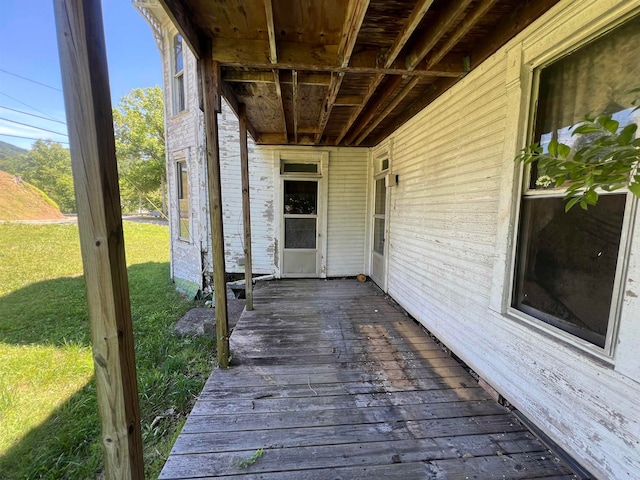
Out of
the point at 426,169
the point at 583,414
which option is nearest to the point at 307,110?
the point at 426,169

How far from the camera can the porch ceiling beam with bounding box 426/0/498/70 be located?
1711 mm

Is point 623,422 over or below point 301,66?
below

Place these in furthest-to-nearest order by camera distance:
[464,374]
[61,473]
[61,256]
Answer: [61,256] → [464,374] → [61,473]

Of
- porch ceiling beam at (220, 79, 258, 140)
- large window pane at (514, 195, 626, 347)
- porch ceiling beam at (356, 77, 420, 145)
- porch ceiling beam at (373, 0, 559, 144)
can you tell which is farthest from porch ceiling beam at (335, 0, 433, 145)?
large window pane at (514, 195, 626, 347)

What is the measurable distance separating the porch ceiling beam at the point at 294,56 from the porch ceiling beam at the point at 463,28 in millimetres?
280

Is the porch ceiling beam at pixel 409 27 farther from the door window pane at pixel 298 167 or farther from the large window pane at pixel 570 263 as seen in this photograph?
the door window pane at pixel 298 167

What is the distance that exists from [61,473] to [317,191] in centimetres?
488

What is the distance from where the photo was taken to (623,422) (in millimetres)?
1255

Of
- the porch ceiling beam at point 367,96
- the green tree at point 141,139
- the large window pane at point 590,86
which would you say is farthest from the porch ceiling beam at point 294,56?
the green tree at point 141,139

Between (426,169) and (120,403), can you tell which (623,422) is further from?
(426,169)

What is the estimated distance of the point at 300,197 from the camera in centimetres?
554

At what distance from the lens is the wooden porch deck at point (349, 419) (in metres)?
1.52

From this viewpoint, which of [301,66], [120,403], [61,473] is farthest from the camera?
[301,66]

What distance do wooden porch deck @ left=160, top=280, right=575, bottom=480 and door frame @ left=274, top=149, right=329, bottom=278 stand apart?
Result: 2601mm
